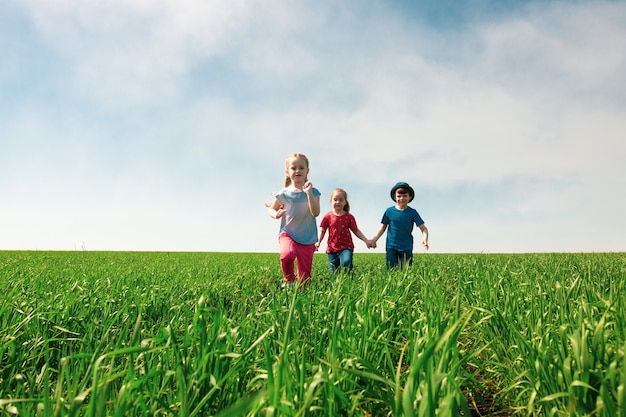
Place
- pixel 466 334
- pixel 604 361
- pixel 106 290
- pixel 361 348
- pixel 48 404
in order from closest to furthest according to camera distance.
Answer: pixel 48 404 → pixel 604 361 → pixel 361 348 → pixel 466 334 → pixel 106 290

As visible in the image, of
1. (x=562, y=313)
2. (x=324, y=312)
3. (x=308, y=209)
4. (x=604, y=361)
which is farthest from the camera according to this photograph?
(x=308, y=209)

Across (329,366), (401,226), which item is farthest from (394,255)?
(329,366)

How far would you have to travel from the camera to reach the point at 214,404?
1.78 metres

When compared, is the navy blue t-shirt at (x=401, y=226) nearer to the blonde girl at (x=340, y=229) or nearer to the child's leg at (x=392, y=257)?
the child's leg at (x=392, y=257)

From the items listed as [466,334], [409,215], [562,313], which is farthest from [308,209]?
[562,313]

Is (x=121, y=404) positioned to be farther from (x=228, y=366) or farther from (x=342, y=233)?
(x=342, y=233)

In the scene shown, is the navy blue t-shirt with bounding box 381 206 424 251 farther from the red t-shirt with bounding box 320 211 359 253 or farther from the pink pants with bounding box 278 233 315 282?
the pink pants with bounding box 278 233 315 282

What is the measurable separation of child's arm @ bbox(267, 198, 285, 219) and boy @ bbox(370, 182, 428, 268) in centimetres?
213

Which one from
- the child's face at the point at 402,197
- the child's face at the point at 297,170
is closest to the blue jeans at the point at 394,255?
the child's face at the point at 402,197

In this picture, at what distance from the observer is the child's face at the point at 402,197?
330 inches

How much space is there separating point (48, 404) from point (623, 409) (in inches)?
69.4

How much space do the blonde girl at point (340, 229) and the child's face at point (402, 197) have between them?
3.05 feet

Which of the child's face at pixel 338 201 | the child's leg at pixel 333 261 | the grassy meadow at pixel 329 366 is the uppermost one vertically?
the child's face at pixel 338 201

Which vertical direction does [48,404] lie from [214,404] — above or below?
above
